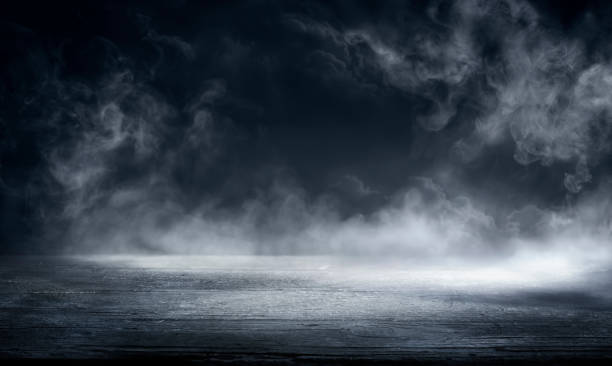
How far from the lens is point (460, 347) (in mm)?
3545

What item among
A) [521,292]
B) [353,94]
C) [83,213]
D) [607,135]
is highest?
[353,94]

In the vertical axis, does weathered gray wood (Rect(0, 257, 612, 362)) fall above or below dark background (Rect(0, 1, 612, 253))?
below

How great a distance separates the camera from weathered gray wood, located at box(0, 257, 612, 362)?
345 centimetres

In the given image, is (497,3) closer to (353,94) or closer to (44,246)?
(353,94)

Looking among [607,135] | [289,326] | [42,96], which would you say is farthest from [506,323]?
[42,96]

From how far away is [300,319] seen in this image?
4.44 meters

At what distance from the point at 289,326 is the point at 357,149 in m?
11.5

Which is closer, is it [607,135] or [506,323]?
[506,323]

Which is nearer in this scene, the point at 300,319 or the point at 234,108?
the point at 300,319

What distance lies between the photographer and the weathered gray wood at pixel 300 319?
3.45 m

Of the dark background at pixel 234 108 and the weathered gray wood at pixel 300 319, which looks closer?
the weathered gray wood at pixel 300 319

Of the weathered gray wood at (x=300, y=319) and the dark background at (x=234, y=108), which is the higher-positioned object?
the dark background at (x=234, y=108)

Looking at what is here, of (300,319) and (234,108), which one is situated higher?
(234,108)

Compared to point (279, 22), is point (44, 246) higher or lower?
lower
